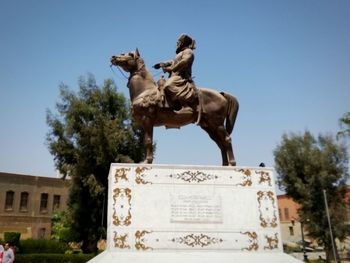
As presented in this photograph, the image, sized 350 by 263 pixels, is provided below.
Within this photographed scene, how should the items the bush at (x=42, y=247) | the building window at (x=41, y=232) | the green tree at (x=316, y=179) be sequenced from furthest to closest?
the building window at (x=41, y=232), the bush at (x=42, y=247), the green tree at (x=316, y=179)

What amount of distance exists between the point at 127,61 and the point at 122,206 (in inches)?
145

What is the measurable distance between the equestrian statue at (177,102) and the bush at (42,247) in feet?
87.0

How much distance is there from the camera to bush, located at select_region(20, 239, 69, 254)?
30672mm

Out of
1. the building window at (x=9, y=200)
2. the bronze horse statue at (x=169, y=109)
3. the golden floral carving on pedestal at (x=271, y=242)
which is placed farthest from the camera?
the building window at (x=9, y=200)

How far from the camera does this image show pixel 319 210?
92.4ft

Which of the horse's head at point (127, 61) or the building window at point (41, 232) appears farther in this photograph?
the building window at point (41, 232)

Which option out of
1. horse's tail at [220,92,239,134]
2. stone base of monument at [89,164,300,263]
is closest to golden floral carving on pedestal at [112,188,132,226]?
stone base of monument at [89,164,300,263]

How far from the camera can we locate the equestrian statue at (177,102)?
826 centimetres

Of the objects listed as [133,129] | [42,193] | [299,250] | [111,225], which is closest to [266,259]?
[111,225]

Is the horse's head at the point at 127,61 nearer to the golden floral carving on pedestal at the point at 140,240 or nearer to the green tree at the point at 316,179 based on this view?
the golden floral carving on pedestal at the point at 140,240

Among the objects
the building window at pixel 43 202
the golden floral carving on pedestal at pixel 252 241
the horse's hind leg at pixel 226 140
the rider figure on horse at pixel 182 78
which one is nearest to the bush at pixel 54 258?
the horse's hind leg at pixel 226 140

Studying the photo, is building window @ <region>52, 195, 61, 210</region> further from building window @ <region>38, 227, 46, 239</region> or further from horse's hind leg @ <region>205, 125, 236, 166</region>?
horse's hind leg @ <region>205, 125, 236, 166</region>

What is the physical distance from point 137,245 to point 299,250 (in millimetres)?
37873

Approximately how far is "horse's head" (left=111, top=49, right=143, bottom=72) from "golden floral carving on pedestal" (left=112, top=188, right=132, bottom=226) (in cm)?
322
